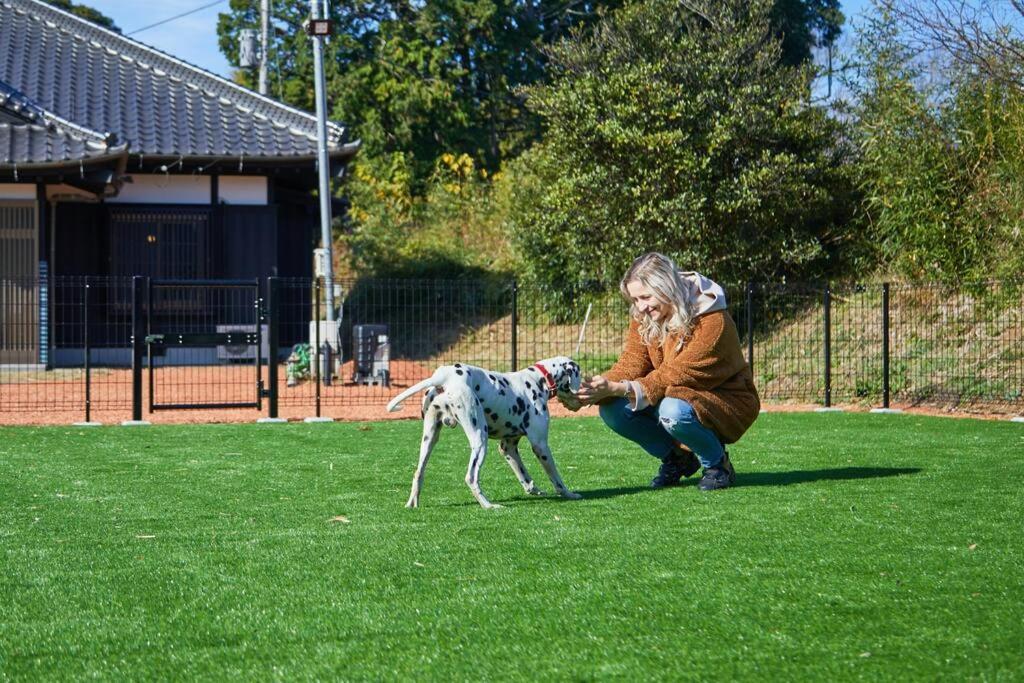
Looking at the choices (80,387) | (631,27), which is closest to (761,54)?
(631,27)

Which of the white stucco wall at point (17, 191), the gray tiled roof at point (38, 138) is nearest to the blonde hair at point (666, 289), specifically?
the gray tiled roof at point (38, 138)

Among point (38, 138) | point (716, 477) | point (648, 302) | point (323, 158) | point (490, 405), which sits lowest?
point (716, 477)

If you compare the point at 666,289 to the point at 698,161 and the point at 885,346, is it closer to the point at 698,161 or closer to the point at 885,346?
the point at 885,346

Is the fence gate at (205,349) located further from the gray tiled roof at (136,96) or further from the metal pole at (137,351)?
the gray tiled roof at (136,96)

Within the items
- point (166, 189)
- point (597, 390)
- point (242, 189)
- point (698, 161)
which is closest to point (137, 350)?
point (597, 390)

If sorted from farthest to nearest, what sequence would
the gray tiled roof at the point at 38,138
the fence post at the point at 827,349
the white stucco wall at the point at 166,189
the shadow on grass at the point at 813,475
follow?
the white stucco wall at the point at 166,189
the gray tiled roof at the point at 38,138
the fence post at the point at 827,349
the shadow on grass at the point at 813,475

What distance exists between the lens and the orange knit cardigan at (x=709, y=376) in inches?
287

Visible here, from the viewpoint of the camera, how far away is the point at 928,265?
669 inches

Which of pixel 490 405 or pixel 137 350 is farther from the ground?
pixel 137 350

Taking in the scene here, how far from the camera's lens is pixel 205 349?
20.0m

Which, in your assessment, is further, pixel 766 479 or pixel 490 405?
pixel 766 479

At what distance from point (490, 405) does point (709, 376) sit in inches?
55.1

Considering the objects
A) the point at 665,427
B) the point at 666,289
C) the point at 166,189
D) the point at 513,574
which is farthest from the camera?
the point at 166,189

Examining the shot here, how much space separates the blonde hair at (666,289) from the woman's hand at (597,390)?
0.49 m
